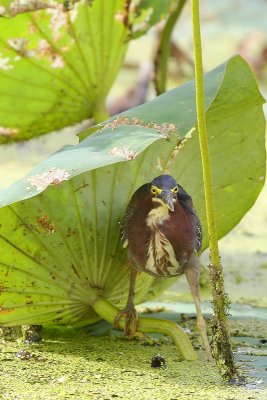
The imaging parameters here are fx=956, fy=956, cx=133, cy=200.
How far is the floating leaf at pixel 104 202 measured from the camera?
2.62m

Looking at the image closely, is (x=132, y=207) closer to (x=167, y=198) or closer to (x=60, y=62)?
(x=167, y=198)

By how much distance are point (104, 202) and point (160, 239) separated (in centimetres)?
21

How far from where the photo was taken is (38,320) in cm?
Answer: 282

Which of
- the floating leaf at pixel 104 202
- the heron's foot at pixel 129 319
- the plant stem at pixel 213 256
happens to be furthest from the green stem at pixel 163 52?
the plant stem at pixel 213 256

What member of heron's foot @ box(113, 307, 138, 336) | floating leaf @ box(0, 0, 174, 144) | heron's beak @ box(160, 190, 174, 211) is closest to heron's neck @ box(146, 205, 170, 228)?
heron's beak @ box(160, 190, 174, 211)

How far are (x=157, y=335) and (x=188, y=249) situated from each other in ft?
1.23

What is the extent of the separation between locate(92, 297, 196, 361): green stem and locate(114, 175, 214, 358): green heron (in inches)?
0.9

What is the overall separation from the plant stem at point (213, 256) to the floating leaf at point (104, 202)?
0.60 ft

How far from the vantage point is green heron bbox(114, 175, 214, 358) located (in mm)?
2738

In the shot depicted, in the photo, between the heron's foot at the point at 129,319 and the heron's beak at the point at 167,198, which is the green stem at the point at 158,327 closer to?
the heron's foot at the point at 129,319

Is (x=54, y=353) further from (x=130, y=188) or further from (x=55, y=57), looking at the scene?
(x=55, y=57)

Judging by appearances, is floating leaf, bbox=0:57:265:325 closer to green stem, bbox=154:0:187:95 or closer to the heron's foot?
the heron's foot

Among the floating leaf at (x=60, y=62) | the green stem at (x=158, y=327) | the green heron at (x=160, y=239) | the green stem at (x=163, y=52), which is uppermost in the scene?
the green stem at (x=163, y=52)

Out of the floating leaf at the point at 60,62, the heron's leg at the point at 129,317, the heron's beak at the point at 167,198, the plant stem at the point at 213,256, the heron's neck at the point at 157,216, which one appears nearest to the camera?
the plant stem at the point at 213,256
